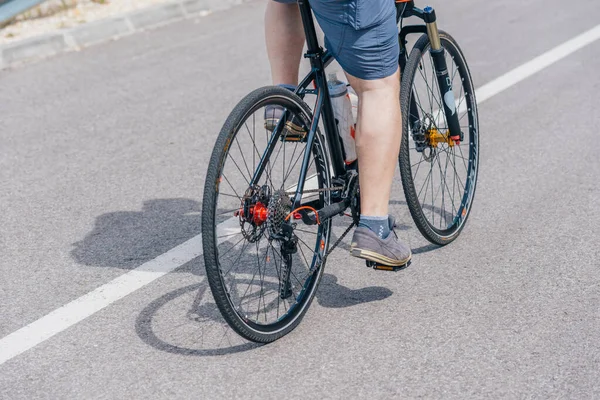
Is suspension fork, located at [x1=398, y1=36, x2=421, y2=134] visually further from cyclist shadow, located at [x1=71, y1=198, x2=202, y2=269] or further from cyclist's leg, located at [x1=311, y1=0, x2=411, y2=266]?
Result: cyclist shadow, located at [x1=71, y1=198, x2=202, y2=269]

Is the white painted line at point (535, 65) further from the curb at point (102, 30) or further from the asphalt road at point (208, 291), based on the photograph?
the curb at point (102, 30)

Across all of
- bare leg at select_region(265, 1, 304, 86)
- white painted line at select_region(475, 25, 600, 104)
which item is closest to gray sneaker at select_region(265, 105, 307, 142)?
bare leg at select_region(265, 1, 304, 86)

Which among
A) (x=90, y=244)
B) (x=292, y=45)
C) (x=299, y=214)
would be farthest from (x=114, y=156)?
(x=299, y=214)

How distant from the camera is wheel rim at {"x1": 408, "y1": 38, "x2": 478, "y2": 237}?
4.54 m

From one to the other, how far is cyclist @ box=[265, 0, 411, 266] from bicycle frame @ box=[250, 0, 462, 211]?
2.4 inches

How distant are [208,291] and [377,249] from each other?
74 cm

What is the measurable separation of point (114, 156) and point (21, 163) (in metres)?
0.54

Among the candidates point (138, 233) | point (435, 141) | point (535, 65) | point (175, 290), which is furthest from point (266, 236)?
point (535, 65)

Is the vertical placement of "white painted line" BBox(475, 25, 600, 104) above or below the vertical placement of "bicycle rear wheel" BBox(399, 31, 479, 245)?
below

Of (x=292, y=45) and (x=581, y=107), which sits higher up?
(x=292, y=45)

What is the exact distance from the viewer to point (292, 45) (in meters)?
4.14

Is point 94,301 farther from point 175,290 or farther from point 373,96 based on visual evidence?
point 373,96

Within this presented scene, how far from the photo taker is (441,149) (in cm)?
483

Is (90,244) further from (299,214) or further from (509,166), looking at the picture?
(509,166)
